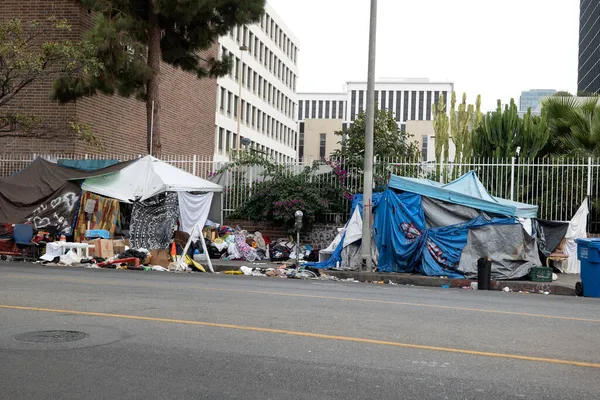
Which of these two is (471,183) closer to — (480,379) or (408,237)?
(408,237)

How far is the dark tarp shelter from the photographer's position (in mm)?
19219

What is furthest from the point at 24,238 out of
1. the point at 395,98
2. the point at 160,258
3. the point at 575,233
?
the point at 395,98

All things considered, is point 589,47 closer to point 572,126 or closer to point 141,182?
point 572,126

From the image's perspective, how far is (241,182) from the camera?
2153cm

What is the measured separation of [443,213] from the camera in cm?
1677

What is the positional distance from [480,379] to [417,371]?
52 cm

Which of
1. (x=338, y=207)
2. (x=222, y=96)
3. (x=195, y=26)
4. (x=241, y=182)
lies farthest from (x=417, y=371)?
(x=222, y=96)

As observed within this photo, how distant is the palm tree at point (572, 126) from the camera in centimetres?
2186

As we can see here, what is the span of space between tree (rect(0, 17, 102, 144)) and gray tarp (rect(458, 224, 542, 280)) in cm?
1208

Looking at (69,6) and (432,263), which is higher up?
(69,6)

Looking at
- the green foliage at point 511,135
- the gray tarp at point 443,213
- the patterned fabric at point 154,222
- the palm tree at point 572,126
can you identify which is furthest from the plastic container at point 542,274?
the patterned fabric at point 154,222

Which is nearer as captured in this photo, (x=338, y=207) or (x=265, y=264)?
(x=265, y=264)

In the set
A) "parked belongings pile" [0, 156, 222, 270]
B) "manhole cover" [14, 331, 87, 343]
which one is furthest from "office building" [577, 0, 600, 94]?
"manhole cover" [14, 331, 87, 343]

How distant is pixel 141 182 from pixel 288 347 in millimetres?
13513
